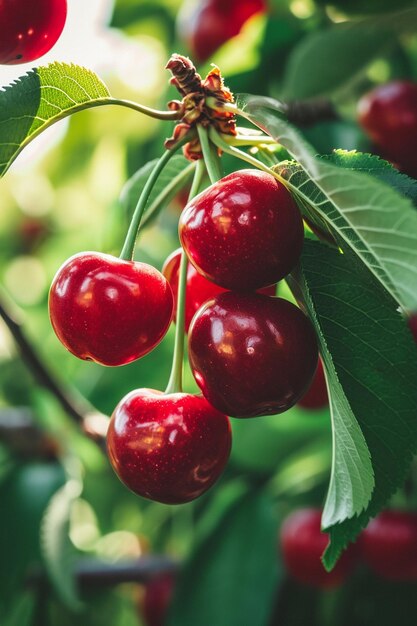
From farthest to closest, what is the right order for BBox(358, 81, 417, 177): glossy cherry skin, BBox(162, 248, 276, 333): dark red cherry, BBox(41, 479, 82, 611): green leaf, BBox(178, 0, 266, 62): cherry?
BBox(178, 0, 266, 62): cherry
BBox(41, 479, 82, 611): green leaf
BBox(358, 81, 417, 177): glossy cherry skin
BBox(162, 248, 276, 333): dark red cherry

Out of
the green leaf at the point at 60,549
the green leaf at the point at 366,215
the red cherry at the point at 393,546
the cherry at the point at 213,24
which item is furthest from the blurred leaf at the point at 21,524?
the green leaf at the point at 366,215

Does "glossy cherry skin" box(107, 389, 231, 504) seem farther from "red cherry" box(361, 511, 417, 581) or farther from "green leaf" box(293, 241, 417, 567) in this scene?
"red cherry" box(361, 511, 417, 581)

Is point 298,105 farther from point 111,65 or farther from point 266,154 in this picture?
point 111,65

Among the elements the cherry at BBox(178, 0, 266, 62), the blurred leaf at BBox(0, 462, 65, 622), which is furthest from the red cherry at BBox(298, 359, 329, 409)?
the cherry at BBox(178, 0, 266, 62)

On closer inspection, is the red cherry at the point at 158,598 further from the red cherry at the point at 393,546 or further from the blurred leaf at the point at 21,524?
the red cherry at the point at 393,546

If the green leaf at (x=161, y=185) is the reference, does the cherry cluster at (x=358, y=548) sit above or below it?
below

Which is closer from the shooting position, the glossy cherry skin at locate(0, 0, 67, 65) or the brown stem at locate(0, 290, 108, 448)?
the glossy cherry skin at locate(0, 0, 67, 65)
